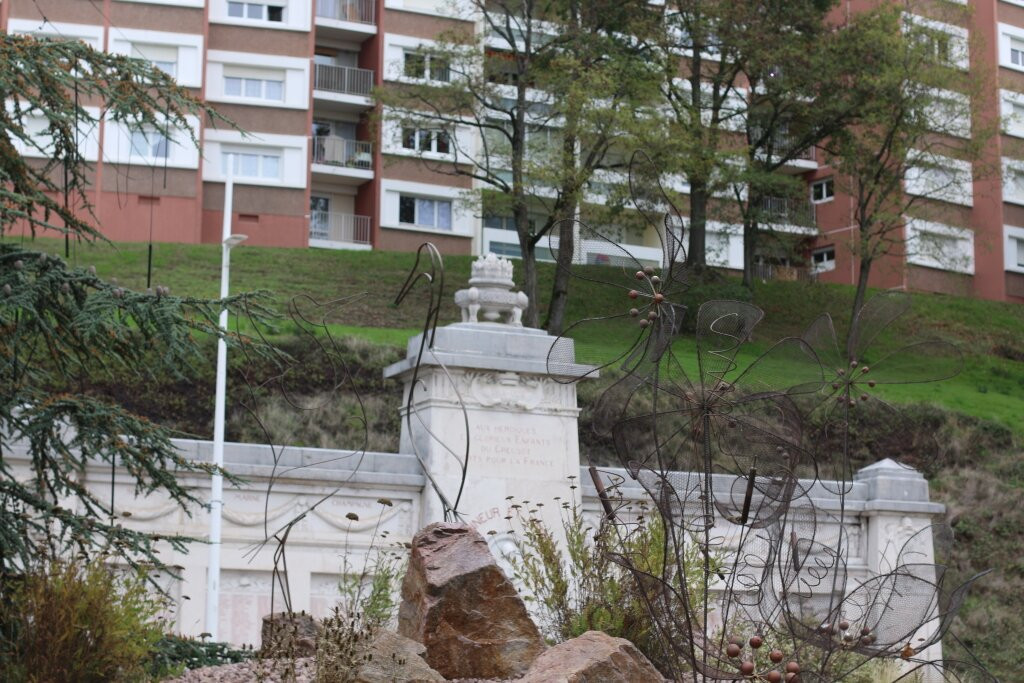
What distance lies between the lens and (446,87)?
94.1ft

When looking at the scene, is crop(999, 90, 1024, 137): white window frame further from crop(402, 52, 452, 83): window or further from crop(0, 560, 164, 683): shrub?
crop(0, 560, 164, 683): shrub

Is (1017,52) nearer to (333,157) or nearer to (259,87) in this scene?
(333,157)

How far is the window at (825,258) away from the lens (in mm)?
48094

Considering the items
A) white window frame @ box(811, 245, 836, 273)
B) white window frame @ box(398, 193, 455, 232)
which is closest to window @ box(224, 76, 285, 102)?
white window frame @ box(398, 193, 455, 232)

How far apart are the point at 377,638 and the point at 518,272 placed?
27.5 metres

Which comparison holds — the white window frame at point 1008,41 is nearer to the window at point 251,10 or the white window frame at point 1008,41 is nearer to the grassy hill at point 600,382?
the grassy hill at point 600,382

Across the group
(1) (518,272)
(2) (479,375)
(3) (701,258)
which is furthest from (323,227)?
(2) (479,375)

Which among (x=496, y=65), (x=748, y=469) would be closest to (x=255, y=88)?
(x=496, y=65)

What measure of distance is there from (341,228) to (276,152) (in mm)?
3320

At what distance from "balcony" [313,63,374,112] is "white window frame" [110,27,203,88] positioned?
421 cm

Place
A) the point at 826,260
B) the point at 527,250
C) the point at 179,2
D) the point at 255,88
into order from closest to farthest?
the point at 527,250 < the point at 179,2 < the point at 255,88 < the point at 826,260

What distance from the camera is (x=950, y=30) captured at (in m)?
37.8

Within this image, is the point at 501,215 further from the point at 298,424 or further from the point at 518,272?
the point at 298,424

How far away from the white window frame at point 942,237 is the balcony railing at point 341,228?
16.9 metres
